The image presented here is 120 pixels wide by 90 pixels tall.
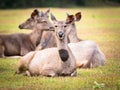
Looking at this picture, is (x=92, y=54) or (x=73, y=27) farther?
(x=73, y=27)

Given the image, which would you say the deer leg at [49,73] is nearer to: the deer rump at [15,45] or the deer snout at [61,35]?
the deer snout at [61,35]

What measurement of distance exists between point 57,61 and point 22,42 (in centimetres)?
608

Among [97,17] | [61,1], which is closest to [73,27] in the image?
[97,17]

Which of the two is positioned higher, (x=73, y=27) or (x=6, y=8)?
(x=73, y=27)

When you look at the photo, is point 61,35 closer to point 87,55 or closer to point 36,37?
point 87,55

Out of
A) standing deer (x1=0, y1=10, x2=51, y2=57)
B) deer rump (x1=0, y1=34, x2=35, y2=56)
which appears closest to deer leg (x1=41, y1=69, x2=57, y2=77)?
standing deer (x1=0, y1=10, x2=51, y2=57)

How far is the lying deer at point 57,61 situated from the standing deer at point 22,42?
521 cm

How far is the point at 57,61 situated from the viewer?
11.9 metres

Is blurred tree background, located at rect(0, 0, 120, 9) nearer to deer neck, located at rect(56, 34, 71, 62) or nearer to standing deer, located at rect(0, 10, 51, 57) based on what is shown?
standing deer, located at rect(0, 10, 51, 57)

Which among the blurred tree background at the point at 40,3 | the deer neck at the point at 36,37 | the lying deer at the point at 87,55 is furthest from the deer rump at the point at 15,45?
the blurred tree background at the point at 40,3

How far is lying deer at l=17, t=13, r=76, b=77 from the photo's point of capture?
11.8 meters

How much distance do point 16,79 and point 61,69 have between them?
35.6 inches

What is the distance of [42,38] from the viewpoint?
17438 millimetres

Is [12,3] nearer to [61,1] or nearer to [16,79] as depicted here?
[61,1]
